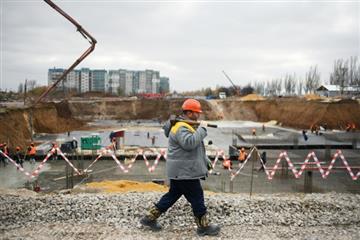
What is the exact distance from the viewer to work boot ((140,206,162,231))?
3863mm

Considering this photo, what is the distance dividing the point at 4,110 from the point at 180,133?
32.2m

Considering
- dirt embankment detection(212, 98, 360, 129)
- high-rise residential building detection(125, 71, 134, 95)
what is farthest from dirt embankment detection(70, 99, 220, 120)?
high-rise residential building detection(125, 71, 134, 95)

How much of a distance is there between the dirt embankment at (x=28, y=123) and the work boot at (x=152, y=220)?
1017 inches

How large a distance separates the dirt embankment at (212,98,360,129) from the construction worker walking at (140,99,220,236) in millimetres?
48001

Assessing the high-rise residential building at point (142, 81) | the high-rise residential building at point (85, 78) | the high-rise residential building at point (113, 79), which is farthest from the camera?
the high-rise residential building at point (142, 81)

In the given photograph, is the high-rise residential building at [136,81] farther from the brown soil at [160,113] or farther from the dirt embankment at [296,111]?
the dirt embankment at [296,111]

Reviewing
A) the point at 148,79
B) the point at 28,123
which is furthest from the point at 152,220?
the point at 148,79

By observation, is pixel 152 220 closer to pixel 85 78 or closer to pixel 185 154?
pixel 185 154

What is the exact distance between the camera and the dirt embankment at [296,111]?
4825cm

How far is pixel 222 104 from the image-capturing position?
73.1 meters

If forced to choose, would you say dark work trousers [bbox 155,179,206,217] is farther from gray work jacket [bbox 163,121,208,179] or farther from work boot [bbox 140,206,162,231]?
work boot [bbox 140,206,162,231]

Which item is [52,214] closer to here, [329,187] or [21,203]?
[21,203]

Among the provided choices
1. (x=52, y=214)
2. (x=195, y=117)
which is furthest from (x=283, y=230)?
(x=52, y=214)

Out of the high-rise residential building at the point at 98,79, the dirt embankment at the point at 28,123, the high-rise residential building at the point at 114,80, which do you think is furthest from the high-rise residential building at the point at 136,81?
the dirt embankment at the point at 28,123
